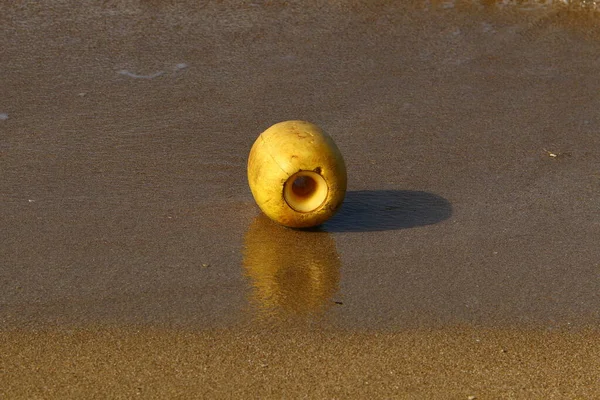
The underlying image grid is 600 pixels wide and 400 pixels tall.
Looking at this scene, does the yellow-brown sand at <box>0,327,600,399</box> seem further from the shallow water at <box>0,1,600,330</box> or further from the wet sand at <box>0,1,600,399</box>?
the shallow water at <box>0,1,600,330</box>

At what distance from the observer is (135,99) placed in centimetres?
761

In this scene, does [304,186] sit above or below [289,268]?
above

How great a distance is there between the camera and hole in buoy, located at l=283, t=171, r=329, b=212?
18.5ft

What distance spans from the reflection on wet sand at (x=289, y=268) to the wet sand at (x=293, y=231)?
0.01 m

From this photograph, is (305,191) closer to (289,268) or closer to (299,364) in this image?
(289,268)

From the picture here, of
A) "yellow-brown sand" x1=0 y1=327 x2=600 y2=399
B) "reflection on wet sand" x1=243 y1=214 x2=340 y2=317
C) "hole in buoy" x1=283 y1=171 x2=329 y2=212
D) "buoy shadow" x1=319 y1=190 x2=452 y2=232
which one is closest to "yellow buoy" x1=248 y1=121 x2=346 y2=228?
"hole in buoy" x1=283 y1=171 x2=329 y2=212

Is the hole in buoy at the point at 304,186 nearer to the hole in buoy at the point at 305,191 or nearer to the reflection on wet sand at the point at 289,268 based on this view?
the hole in buoy at the point at 305,191

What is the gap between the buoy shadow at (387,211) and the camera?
236 inches

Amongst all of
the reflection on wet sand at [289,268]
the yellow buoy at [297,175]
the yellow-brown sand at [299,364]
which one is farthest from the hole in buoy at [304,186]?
the yellow-brown sand at [299,364]

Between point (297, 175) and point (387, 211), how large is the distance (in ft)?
2.74

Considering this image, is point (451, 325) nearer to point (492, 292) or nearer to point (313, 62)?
point (492, 292)

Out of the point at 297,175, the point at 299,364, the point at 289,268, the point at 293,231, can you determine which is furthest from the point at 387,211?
the point at 299,364

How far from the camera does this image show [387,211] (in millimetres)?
6180

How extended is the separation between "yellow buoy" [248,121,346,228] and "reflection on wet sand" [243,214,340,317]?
0.12 metres
